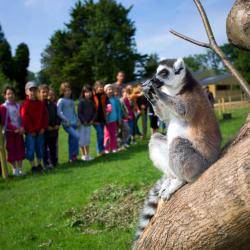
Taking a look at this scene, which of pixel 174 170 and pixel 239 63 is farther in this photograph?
pixel 239 63

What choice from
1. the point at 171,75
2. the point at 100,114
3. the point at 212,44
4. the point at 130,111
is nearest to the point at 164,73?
the point at 171,75

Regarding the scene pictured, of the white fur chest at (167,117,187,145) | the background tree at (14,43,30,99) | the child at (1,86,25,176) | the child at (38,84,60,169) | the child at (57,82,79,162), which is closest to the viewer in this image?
the white fur chest at (167,117,187,145)

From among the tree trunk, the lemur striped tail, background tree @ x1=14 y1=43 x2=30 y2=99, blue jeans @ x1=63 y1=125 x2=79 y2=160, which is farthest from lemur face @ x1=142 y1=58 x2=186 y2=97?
background tree @ x1=14 y1=43 x2=30 y2=99

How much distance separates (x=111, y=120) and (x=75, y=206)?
15.0 ft

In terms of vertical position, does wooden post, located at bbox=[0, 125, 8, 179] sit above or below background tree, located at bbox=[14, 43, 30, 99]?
below

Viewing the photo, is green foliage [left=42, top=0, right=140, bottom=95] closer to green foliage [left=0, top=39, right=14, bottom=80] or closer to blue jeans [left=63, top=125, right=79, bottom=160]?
green foliage [left=0, top=39, right=14, bottom=80]

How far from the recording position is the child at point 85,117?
889 cm

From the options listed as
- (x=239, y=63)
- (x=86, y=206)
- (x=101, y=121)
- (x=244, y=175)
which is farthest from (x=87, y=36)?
(x=244, y=175)

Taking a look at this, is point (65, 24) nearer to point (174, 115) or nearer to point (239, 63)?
point (239, 63)

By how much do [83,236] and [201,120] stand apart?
2.13 m

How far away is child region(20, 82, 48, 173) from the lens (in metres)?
7.86

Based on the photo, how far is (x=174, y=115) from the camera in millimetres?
3000

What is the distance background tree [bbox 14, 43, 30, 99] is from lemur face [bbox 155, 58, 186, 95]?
125ft

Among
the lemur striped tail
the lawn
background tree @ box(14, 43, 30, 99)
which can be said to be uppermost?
background tree @ box(14, 43, 30, 99)
